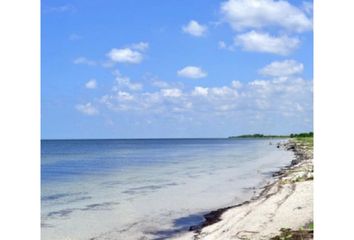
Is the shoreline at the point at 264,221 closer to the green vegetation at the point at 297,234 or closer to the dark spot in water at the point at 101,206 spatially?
the green vegetation at the point at 297,234

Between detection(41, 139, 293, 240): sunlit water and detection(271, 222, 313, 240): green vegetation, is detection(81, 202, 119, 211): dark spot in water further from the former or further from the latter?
detection(271, 222, 313, 240): green vegetation

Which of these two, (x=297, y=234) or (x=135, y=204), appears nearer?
(x=297, y=234)

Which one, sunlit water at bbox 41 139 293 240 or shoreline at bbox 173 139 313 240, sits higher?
shoreline at bbox 173 139 313 240

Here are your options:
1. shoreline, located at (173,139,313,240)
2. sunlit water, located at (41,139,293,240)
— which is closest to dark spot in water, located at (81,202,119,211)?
sunlit water, located at (41,139,293,240)

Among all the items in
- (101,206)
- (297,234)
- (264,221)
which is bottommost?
(101,206)

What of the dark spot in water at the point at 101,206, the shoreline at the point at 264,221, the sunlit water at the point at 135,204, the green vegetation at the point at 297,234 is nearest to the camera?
the green vegetation at the point at 297,234

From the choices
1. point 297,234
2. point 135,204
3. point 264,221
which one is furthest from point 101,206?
point 297,234

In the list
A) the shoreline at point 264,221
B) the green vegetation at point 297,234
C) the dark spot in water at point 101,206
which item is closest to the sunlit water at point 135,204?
the dark spot in water at point 101,206

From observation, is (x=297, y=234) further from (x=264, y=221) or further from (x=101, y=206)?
(x=101, y=206)

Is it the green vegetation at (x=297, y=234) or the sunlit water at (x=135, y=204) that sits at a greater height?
the green vegetation at (x=297, y=234)
